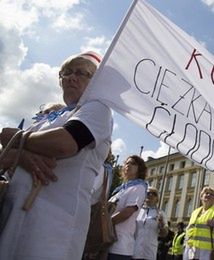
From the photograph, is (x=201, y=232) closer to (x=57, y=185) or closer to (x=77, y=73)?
(x=77, y=73)

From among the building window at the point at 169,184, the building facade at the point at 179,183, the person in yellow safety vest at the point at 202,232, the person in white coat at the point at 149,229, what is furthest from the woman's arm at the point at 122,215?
the building window at the point at 169,184

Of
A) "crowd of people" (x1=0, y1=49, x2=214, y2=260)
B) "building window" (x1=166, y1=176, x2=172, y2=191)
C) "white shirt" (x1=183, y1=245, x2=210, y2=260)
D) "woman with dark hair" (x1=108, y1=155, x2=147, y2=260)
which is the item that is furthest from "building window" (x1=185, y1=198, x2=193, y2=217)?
"crowd of people" (x1=0, y1=49, x2=214, y2=260)

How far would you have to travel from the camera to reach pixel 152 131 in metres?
2.78

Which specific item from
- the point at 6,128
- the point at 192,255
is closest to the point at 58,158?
the point at 6,128

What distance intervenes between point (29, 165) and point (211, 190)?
5178 mm

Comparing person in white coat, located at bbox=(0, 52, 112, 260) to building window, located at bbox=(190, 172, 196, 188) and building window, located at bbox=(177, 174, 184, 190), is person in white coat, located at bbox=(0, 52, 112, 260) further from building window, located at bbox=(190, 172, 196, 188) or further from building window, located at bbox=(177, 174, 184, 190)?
building window, located at bbox=(177, 174, 184, 190)

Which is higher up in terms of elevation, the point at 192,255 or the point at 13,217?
the point at 192,255

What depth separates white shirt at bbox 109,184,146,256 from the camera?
451cm

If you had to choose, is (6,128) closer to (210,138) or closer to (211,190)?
(210,138)

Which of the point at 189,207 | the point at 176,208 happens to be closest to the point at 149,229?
the point at 189,207

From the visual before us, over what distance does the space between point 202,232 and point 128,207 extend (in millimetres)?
2348

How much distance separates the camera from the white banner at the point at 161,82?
266cm

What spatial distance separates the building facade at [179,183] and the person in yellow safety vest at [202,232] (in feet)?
155

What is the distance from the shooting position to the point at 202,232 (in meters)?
6.60
